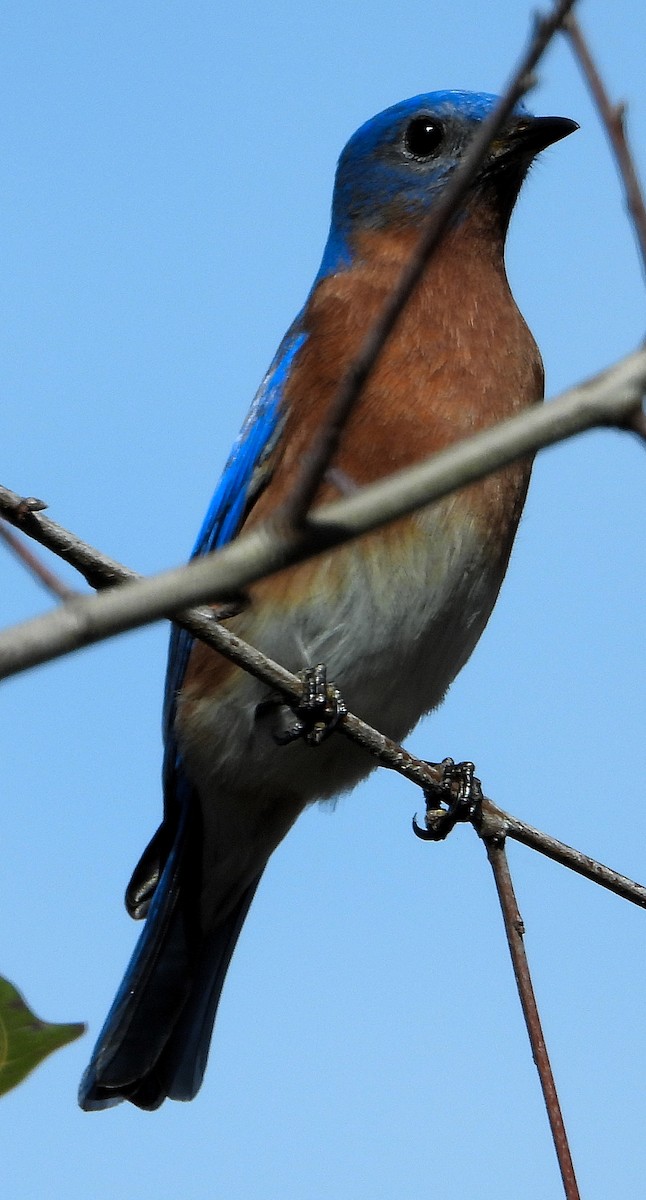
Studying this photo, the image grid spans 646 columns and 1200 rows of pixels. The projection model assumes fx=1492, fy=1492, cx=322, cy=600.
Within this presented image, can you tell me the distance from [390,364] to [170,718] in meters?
1.77

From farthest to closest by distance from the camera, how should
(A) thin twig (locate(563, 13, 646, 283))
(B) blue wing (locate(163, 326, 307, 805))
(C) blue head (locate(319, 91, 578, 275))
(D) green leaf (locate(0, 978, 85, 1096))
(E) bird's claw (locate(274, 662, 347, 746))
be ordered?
(C) blue head (locate(319, 91, 578, 275))
(B) blue wing (locate(163, 326, 307, 805))
(E) bird's claw (locate(274, 662, 347, 746))
(D) green leaf (locate(0, 978, 85, 1096))
(A) thin twig (locate(563, 13, 646, 283))

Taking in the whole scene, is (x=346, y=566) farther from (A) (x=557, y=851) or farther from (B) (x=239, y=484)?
(A) (x=557, y=851)

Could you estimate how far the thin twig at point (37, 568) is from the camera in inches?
79.7

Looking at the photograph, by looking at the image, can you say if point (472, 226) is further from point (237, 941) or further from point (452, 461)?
point (452, 461)

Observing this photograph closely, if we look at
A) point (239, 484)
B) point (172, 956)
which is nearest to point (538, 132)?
point (239, 484)

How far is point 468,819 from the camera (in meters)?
5.19

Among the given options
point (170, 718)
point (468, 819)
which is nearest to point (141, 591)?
point (468, 819)

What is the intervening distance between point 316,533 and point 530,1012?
6.65 feet

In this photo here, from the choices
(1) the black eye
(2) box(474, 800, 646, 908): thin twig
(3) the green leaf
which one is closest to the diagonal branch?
(2) box(474, 800, 646, 908): thin twig

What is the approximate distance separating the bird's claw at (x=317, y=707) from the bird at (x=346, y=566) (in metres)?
0.06

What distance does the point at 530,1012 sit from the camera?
3.61 metres

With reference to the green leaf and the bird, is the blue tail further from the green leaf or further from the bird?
the green leaf

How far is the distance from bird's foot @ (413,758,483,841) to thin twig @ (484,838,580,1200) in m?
0.94

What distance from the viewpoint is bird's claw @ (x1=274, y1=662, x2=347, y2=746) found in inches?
195
